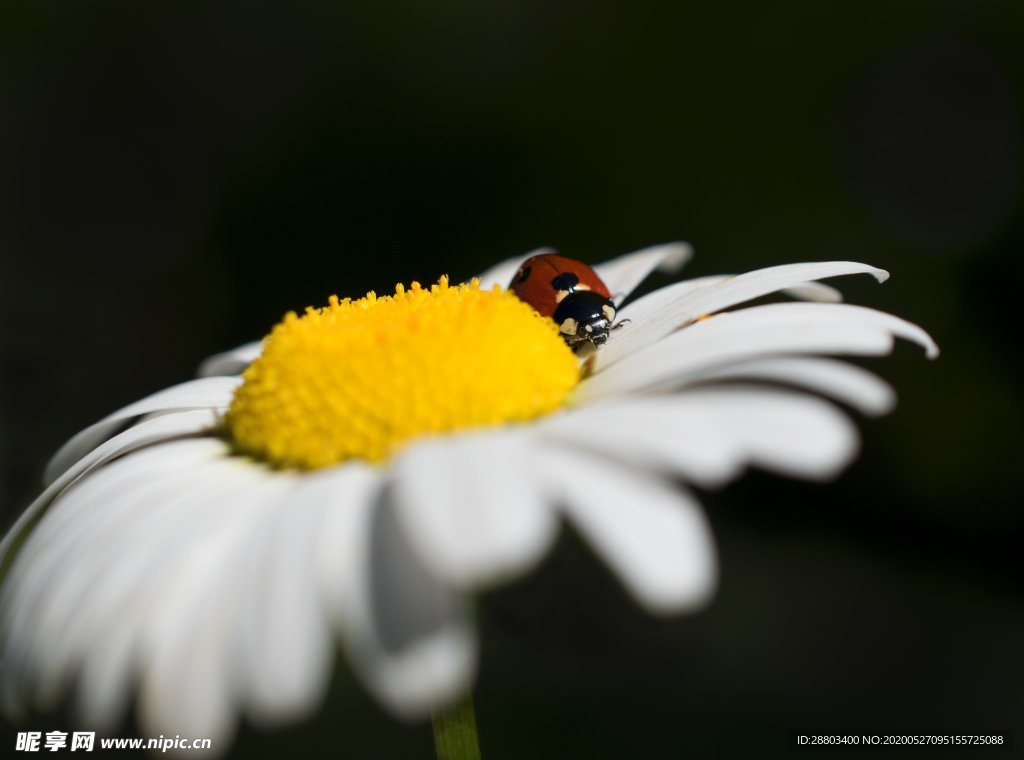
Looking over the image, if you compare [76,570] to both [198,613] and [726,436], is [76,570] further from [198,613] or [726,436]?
[726,436]

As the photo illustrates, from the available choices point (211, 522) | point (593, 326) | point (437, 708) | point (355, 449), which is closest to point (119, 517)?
point (211, 522)

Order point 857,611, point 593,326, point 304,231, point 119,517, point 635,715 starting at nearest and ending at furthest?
point 119,517 → point 593,326 → point 635,715 → point 857,611 → point 304,231

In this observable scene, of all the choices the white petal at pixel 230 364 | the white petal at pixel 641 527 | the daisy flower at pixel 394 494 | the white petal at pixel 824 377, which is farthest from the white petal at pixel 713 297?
the white petal at pixel 230 364

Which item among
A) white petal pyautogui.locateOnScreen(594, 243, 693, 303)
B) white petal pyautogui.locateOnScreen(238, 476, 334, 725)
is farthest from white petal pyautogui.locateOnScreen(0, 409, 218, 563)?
white petal pyautogui.locateOnScreen(594, 243, 693, 303)

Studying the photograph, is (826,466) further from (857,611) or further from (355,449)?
(857,611)

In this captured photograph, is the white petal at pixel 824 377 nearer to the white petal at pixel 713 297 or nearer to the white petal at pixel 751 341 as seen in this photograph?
the white petal at pixel 751 341

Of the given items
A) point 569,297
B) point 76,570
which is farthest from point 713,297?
point 76,570
